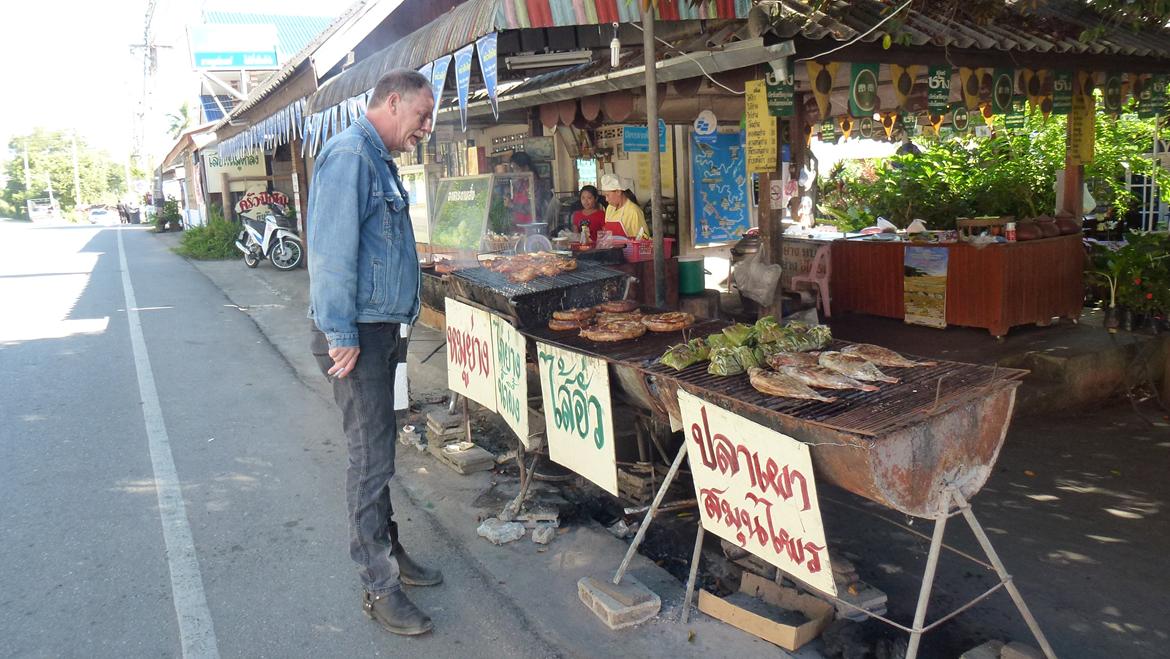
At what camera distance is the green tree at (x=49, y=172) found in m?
85.4

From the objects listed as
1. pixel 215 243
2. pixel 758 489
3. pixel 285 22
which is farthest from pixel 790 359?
pixel 285 22

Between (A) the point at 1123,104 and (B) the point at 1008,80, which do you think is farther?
(A) the point at 1123,104

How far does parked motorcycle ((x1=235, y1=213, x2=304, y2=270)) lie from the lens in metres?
17.7

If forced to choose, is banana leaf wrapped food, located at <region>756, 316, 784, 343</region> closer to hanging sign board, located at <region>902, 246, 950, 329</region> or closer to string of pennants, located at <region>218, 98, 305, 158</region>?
hanging sign board, located at <region>902, 246, 950, 329</region>

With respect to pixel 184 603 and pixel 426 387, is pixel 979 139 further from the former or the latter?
pixel 184 603

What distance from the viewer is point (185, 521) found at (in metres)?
4.63

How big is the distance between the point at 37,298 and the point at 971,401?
1572 cm

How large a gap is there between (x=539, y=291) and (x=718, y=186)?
878 cm

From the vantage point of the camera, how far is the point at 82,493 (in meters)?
5.08

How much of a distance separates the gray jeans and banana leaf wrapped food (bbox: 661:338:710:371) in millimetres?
1190

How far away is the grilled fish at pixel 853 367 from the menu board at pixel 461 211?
17.5 feet

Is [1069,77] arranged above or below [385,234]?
above

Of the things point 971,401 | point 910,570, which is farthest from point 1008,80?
point 971,401

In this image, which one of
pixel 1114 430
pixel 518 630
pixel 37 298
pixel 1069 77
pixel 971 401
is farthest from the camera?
pixel 37 298
